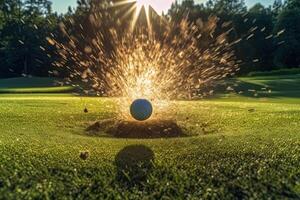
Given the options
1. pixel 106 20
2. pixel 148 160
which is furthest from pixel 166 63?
pixel 106 20

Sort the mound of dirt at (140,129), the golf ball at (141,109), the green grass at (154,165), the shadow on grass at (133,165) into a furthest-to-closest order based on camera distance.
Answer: the golf ball at (141,109) < the mound of dirt at (140,129) < the shadow on grass at (133,165) < the green grass at (154,165)

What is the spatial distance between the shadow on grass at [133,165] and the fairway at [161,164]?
0.06 meters

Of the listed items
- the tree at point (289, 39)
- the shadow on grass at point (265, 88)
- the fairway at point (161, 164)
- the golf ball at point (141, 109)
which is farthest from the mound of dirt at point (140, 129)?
the tree at point (289, 39)

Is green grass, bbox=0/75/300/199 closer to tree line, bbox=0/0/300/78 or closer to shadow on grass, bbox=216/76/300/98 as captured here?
shadow on grass, bbox=216/76/300/98

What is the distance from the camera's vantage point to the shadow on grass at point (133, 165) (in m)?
6.97

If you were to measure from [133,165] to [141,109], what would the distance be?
278cm

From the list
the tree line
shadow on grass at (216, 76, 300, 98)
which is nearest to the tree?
the tree line

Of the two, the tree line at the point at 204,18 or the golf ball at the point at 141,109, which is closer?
the golf ball at the point at 141,109

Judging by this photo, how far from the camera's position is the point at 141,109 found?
1014cm

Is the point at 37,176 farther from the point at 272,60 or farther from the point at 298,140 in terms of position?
the point at 272,60

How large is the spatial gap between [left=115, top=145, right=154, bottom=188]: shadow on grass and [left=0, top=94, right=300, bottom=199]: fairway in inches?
2.5

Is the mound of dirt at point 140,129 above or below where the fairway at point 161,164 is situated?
above

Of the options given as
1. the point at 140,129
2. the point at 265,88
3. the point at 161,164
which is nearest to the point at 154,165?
the point at 161,164

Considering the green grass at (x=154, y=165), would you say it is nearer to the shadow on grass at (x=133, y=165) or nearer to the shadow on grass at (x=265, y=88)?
the shadow on grass at (x=133, y=165)
